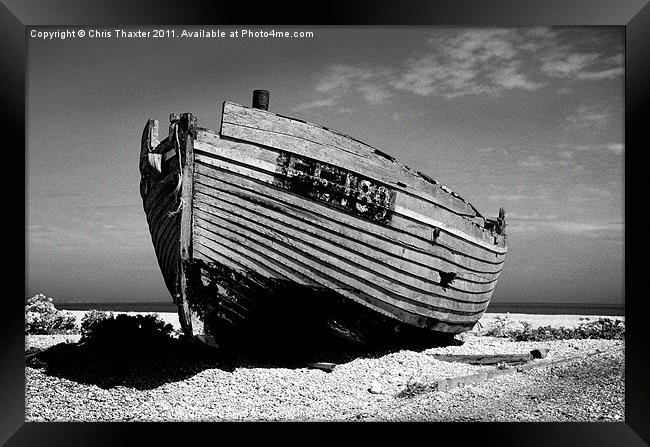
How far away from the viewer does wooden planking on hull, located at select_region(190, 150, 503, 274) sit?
5418mm

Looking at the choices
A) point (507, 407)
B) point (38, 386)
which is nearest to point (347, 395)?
point (507, 407)

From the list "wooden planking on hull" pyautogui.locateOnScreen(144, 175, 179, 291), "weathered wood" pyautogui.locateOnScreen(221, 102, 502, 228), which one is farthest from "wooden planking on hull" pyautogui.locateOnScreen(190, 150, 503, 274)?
"wooden planking on hull" pyautogui.locateOnScreen(144, 175, 179, 291)

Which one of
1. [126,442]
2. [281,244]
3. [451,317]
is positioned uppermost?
[281,244]

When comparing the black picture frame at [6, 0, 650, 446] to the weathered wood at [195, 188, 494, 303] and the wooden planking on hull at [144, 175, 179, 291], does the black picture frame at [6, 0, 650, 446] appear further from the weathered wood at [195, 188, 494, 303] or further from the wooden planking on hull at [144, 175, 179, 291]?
the weathered wood at [195, 188, 494, 303]

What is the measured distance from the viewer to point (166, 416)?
5488 mm

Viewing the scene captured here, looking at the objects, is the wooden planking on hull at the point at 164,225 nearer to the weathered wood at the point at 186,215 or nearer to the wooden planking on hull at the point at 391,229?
the weathered wood at the point at 186,215

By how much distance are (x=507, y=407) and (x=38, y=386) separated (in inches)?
169

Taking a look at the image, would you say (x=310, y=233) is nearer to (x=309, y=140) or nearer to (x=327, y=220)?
(x=327, y=220)

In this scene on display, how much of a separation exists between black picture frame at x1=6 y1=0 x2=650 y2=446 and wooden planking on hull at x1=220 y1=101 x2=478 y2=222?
0.83m

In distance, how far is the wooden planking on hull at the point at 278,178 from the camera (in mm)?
5379

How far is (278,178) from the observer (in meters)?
5.46
